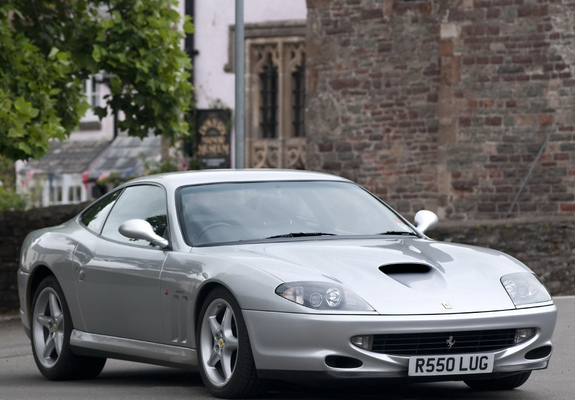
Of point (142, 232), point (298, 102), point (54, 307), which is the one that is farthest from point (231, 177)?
point (298, 102)

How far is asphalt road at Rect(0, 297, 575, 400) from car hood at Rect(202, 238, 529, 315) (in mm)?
737

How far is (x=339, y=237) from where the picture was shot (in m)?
7.80

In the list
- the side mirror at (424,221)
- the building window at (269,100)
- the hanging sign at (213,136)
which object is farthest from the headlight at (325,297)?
the hanging sign at (213,136)

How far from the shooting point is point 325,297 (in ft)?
22.0

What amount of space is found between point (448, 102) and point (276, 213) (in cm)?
1540

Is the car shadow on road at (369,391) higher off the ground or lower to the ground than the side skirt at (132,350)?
lower

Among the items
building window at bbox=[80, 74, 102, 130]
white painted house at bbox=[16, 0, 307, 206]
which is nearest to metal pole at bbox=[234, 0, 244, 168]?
white painted house at bbox=[16, 0, 307, 206]

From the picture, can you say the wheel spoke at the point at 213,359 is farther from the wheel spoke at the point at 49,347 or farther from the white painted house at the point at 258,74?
the white painted house at the point at 258,74

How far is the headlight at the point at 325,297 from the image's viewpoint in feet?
21.9

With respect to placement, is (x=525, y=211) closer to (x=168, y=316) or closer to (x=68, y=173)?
(x=168, y=316)

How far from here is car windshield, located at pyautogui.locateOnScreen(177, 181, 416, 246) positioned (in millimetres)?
7848

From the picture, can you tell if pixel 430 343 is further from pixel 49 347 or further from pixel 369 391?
pixel 49 347

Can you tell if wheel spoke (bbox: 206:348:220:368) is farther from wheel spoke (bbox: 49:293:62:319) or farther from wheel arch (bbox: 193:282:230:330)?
wheel spoke (bbox: 49:293:62:319)

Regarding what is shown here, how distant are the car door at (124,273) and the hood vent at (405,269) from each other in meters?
1.53
